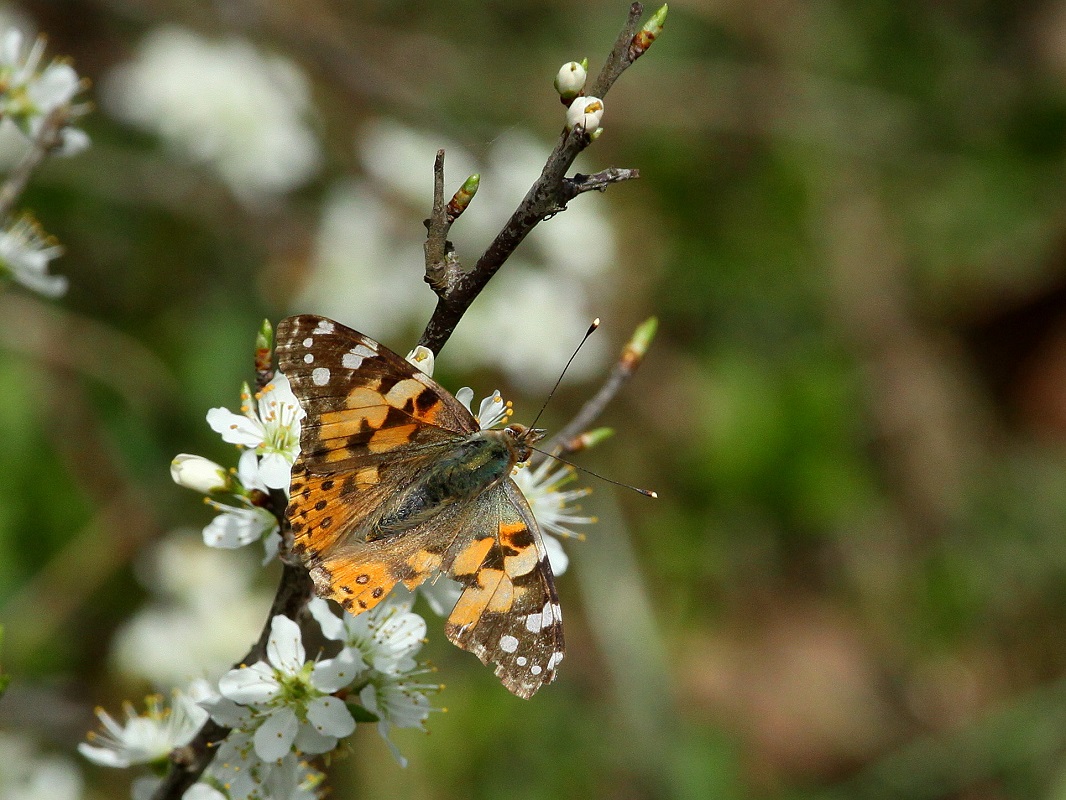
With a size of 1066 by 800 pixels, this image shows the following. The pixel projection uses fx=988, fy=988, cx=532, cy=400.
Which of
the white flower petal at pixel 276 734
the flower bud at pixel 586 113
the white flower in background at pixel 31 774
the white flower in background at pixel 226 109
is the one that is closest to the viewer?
the flower bud at pixel 586 113

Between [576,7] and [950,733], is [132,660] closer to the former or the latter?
[950,733]

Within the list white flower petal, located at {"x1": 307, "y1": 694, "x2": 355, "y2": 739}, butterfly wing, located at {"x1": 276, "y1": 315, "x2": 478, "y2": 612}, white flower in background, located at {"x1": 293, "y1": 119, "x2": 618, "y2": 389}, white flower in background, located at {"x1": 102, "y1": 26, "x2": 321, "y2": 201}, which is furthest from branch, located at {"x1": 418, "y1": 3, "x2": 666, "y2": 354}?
white flower in background, located at {"x1": 102, "y1": 26, "x2": 321, "y2": 201}

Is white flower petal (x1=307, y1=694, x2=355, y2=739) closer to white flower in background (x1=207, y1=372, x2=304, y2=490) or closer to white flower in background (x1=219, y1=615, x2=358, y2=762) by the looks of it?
white flower in background (x1=219, y1=615, x2=358, y2=762)

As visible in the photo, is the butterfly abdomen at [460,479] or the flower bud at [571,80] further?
the butterfly abdomen at [460,479]

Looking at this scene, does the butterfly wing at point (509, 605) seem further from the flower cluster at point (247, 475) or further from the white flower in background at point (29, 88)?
the white flower in background at point (29, 88)

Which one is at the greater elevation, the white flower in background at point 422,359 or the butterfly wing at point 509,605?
the white flower in background at point 422,359

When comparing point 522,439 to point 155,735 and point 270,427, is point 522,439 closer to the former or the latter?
point 270,427

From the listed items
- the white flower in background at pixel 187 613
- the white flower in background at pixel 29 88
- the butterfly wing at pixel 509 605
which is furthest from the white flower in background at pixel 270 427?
the white flower in background at pixel 187 613
